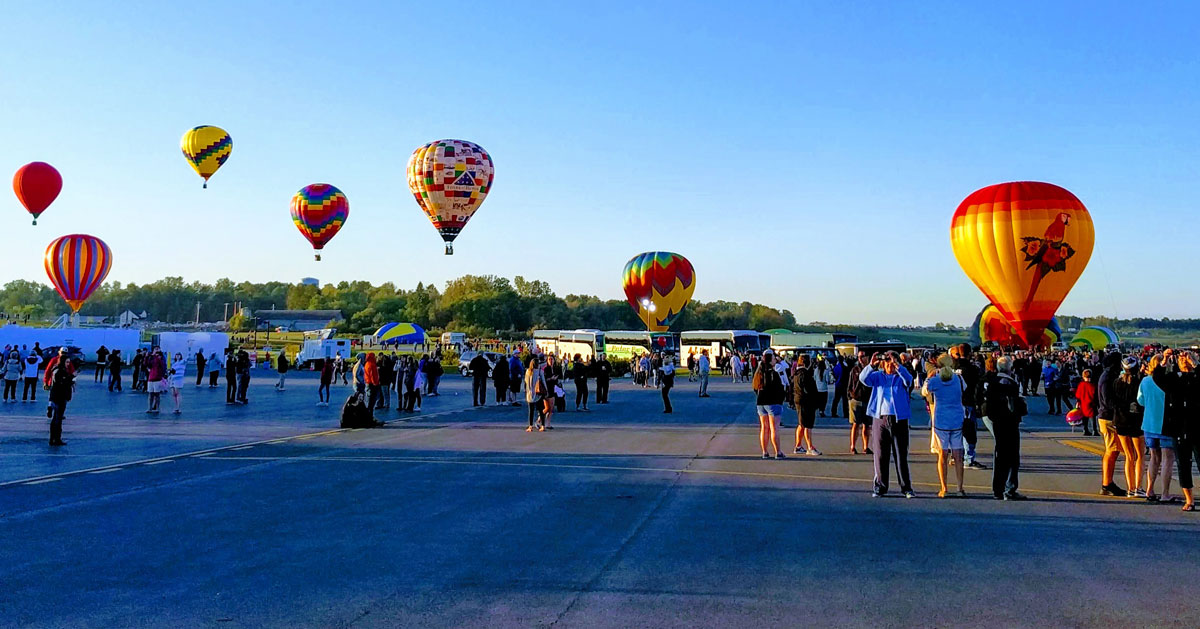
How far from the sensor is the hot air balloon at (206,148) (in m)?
47.1

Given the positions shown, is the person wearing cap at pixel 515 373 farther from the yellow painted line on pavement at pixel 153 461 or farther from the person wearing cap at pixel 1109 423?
the person wearing cap at pixel 1109 423

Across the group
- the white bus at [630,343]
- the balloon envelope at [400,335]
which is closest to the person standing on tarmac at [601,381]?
the white bus at [630,343]

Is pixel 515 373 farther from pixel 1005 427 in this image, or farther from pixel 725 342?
pixel 725 342

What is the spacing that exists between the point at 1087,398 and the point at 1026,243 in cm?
2735

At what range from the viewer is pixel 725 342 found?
2447 inches

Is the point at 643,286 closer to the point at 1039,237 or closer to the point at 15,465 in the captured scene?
the point at 1039,237

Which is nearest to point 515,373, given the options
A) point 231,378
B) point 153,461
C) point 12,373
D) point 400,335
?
point 231,378

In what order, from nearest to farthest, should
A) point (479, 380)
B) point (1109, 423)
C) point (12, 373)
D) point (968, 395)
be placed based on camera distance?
1. point (1109, 423)
2. point (968, 395)
3. point (12, 373)
4. point (479, 380)

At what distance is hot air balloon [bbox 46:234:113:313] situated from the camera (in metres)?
53.8

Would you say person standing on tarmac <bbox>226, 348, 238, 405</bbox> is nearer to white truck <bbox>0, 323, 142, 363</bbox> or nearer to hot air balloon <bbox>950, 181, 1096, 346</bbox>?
white truck <bbox>0, 323, 142, 363</bbox>

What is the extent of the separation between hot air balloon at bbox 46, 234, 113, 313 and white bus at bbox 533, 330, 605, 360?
29.2 metres

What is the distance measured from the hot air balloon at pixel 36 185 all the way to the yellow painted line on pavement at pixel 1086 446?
53.4m

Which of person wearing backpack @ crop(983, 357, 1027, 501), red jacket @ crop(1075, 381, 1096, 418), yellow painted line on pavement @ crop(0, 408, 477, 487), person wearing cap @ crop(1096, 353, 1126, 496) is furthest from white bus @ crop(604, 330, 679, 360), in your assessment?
person wearing backpack @ crop(983, 357, 1027, 501)

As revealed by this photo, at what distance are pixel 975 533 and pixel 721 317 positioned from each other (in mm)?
144107
